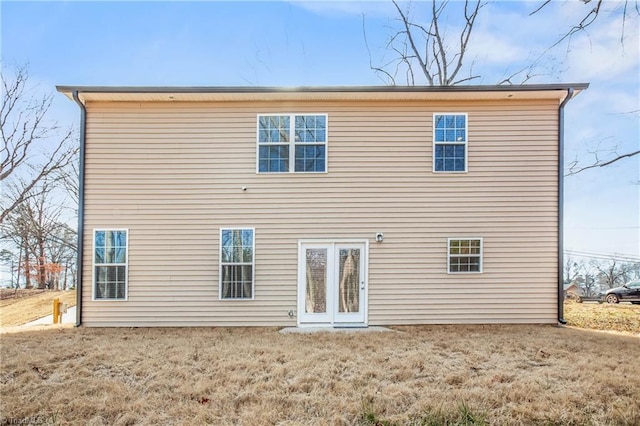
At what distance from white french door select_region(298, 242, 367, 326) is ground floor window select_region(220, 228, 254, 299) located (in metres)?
1.08

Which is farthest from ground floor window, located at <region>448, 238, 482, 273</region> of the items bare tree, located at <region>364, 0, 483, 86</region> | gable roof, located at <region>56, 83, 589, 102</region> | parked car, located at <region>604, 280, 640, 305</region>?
parked car, located at <region>604, 280, 640, 305</region>

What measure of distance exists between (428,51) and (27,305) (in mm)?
17309

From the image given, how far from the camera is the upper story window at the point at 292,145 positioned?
7.91 meters

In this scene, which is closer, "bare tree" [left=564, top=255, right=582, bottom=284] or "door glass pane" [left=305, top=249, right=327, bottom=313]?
"door glass pane" [left=305, top=249, right=327, bottom=313]

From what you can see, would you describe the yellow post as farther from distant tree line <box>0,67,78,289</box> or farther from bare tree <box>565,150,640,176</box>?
bare tree <box>565,150,640,176</box>

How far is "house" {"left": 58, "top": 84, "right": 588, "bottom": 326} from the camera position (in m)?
7.74

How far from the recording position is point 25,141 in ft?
45.2

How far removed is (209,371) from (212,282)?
3321 millimetres

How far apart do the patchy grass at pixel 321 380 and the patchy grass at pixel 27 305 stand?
4120mm

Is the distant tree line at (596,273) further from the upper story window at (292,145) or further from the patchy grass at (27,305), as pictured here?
the patchy grass at (27,305)

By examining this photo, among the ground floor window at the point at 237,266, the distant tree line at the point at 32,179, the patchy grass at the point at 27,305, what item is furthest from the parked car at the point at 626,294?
the distant tree line at the point at 32,179

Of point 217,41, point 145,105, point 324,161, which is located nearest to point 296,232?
point 324,161

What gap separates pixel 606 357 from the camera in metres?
5.25

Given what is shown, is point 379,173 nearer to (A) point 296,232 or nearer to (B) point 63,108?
(A) point 296,232
